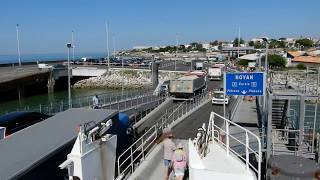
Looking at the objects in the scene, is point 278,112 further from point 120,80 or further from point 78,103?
point 120,80

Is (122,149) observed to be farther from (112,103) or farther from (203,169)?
(112,103)

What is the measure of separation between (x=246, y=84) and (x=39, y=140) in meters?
7.97

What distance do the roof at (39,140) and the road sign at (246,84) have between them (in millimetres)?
4650

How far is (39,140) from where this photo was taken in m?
10.4

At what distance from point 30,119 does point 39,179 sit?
654 cm

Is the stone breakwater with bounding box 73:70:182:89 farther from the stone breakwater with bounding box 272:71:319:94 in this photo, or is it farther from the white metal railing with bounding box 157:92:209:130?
the stone breakwater with bounding box 272:71:319:94

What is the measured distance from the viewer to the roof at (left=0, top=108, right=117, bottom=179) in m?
8.70

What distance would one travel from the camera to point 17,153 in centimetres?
937

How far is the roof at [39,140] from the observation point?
342 inches

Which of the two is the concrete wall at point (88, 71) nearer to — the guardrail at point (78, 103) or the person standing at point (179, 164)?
the guardrail at point (78, 103)

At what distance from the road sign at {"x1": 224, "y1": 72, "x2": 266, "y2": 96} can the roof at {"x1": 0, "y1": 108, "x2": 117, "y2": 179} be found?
15.3ft

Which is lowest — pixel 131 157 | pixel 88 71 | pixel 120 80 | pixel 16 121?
pixel 120 80

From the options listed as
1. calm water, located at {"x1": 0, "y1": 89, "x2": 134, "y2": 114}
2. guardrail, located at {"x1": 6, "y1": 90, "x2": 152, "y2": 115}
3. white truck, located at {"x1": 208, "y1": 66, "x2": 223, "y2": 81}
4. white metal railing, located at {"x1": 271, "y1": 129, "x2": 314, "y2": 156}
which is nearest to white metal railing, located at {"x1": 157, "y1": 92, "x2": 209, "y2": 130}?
guardrail, located at {"x1": 6, "y1": 90, "x2": 152, "y2": 115}

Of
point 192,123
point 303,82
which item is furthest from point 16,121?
point 303,82
